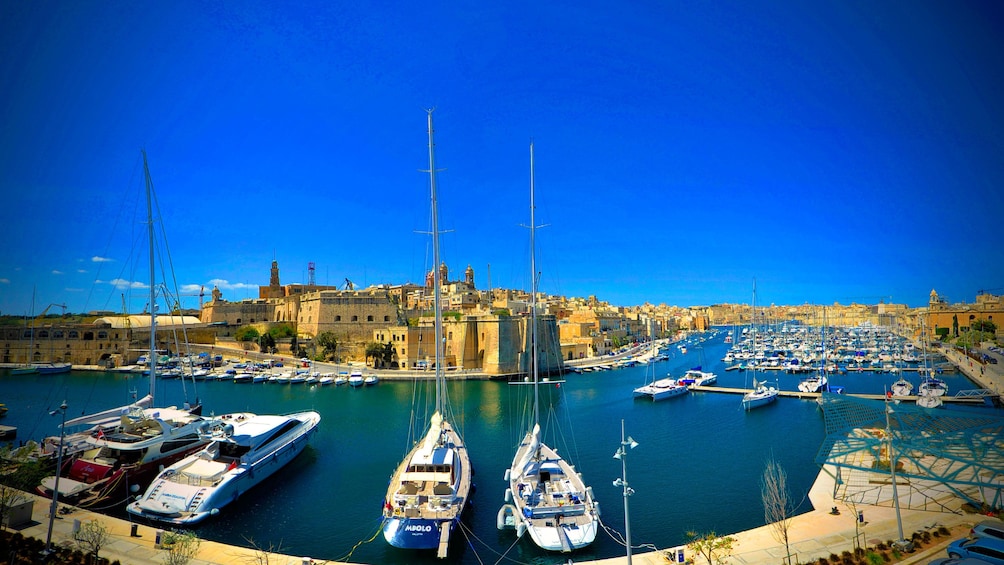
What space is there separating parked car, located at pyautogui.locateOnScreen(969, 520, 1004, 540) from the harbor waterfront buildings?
80.8 feet

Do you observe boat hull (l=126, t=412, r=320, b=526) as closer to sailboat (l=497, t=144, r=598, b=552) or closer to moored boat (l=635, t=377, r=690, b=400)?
sailboat (l=497, t=144, r=598, b=552)

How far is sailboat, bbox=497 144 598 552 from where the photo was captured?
975 cm

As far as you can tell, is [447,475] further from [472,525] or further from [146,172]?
[146,172]

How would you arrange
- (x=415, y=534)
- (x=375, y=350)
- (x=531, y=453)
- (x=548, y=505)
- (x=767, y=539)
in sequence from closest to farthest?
(x=767, y=539)
(x=415, y=534)
(x=548, y=505)
(x=531, y=453)
(x=375, y=350)

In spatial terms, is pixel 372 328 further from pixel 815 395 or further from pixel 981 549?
pixel 981 549

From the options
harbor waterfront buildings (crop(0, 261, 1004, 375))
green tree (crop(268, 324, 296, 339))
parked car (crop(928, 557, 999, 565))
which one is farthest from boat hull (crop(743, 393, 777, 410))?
green tree (crop(268, 324, 296, 339))

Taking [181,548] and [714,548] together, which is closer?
[181,548]

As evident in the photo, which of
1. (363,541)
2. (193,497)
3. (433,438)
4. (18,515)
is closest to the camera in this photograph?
(18,515)

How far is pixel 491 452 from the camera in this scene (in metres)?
17.6

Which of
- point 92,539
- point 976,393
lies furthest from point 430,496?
point 976,393

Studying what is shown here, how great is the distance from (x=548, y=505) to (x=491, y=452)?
7.40 m

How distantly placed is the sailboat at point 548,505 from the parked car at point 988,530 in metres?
5.67

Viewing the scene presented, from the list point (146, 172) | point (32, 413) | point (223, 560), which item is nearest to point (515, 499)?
point (223, 560)

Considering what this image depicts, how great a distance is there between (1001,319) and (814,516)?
167 feet
